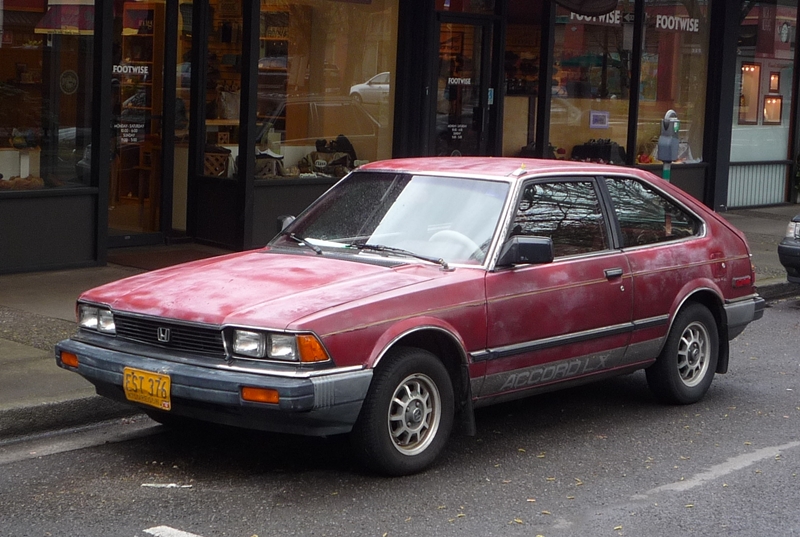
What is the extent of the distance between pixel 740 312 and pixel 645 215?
3.32 ft

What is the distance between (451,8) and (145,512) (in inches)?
413

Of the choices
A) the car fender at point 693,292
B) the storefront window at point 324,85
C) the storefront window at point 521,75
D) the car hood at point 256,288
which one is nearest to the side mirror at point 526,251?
the car hood at point 256,288

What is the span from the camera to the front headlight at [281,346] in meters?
5.25

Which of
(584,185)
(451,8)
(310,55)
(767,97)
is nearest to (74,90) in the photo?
(310,55)

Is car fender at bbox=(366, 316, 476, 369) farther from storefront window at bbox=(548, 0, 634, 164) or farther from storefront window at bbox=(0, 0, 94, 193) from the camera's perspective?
storefront window at bbox=(548, 0, 634, 164)

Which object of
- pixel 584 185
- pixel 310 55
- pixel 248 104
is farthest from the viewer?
pixel 310 55

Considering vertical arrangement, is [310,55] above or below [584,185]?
above

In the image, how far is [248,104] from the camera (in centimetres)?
1255

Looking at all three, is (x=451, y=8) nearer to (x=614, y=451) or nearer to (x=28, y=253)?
(x=28, y=253)

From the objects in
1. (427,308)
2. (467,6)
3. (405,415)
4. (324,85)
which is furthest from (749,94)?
(405,415)

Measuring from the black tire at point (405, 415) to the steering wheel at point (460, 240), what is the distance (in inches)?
27.5

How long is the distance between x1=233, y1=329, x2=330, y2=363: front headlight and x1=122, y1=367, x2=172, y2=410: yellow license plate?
43cm

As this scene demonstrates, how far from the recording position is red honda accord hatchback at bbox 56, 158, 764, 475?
5.36 m

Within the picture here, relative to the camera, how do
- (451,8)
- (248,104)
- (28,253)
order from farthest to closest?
1. (451,8)
2. (248,104)
3. (28,253)
